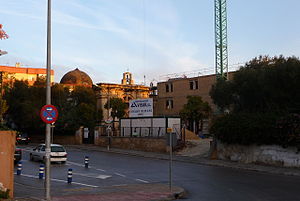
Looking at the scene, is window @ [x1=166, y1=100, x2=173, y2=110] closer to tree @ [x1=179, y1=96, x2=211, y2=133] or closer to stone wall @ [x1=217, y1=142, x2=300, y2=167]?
tree @ [x1=179, y1=96, x2=211, y2=133]

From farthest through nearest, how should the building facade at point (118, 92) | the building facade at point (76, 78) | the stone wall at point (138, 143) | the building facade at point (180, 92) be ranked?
the building facade at point (76, 78) < the building facade at point (118, 92) < the building facade at point (180, 92) < the stone wall at point (138, 143)

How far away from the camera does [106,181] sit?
19906 millimetres

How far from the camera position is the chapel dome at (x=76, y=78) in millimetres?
85981

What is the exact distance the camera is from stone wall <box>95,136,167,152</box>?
41094 mm

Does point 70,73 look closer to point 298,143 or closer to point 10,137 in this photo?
point 298,143

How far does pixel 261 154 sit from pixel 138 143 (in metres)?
17.8

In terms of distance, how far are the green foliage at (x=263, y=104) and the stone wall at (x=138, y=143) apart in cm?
942

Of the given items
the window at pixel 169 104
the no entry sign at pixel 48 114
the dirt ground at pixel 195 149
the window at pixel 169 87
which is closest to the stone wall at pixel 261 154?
the dirt ground at pixel 195 149

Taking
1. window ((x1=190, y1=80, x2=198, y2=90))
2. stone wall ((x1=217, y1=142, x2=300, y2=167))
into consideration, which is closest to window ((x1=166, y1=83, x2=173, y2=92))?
window ((x1=190, y1=80, x2=198, y2=90))

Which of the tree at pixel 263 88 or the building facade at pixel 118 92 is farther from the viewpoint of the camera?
the building facade at pixel 118 92

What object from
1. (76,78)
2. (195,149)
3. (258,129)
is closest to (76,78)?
(76,78)

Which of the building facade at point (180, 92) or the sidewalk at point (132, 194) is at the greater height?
the building facade at point (180, 92)

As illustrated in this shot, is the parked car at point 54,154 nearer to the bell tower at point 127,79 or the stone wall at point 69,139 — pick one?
the stone wall at point 69,139

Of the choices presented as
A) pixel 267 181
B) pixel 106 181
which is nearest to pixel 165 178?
pixel 106 181
